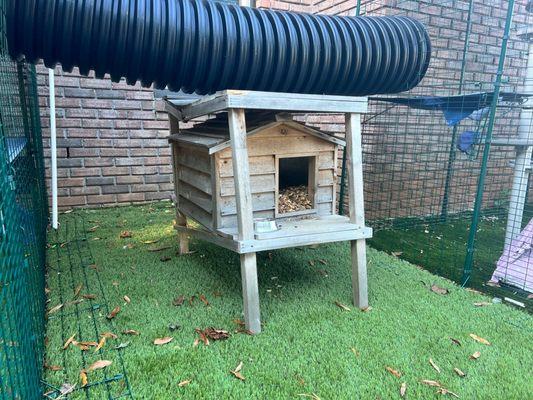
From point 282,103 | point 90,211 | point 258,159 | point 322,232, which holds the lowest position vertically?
point 90,211

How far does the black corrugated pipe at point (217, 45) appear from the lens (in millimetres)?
1820

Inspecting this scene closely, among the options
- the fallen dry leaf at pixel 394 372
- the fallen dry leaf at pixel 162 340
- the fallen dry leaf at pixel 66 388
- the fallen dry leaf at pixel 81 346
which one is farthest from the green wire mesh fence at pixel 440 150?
the fallen dry leaf at pixel 66 388

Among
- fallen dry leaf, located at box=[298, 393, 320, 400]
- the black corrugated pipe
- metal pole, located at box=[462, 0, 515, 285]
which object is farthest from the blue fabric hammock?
fallen dry leaf, located at box=[298, 393, 320, 400]

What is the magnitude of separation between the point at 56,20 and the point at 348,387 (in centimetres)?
208

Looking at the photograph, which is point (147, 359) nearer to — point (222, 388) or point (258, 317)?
point (222, 388)

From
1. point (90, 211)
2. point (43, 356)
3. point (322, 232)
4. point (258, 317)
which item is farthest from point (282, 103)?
point (90, 211)

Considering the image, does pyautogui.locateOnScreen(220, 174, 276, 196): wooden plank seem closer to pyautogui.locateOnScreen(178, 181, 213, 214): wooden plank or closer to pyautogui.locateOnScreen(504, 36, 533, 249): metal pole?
pyautogui.locateOnScreen(178, 181, 213, 214): wooden plank

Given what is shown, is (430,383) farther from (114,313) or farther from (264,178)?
(114,313)

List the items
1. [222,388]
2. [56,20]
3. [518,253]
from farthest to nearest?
[518,253]
[56,20]
[222,388]

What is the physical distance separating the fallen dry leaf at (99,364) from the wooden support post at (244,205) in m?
0.65

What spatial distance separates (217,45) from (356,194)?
3.67 feet

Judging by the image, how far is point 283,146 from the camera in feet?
7.12

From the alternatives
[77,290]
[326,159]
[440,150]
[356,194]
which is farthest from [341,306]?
[440,150]

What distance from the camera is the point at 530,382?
157 cm
